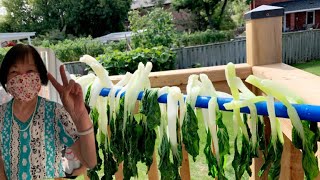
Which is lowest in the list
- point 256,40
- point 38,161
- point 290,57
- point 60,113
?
point 290,57

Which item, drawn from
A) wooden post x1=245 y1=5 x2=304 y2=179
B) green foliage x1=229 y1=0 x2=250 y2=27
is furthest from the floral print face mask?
green foliage x1=229 y1=0 x2=250 y2=27

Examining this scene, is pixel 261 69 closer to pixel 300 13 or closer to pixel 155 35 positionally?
pixel 155 35

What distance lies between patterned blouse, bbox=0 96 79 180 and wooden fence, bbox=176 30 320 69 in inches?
323

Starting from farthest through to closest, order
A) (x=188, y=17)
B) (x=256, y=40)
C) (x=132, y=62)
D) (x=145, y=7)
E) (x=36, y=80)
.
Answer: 1. (x=145, y=7)
2. (x=188, y=17)
3. (x=132, y=62)
4. (x=256, y=40)
5. (x=36, y=80)

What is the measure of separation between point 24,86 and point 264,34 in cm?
81

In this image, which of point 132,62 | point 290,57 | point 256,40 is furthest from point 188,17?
point 256,40

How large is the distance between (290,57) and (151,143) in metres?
10.0

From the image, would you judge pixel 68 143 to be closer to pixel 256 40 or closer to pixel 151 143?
pixel 151 143

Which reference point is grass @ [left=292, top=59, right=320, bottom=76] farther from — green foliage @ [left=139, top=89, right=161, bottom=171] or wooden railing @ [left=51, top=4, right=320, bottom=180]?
green foliage @ [left=139, top=89, right=161, bottom=171]

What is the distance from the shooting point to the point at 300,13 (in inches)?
728

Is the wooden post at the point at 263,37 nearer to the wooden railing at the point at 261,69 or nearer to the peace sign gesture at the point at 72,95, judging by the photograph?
the wooden railing at the point at 261,69

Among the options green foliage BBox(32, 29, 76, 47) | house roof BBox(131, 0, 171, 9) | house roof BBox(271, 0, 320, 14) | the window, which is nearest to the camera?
green foliage BBox(32, 29, 76, 47)

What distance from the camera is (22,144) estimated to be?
0.81 meters

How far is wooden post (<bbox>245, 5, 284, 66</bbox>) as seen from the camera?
1.20 metres
